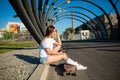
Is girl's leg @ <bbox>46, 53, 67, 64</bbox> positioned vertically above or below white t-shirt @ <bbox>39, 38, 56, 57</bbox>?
below

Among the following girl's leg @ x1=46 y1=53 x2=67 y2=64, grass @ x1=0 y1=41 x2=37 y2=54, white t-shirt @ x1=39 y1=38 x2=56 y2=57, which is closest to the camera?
white t-shirt @ x1=39 y1=38 x2=56 y2=57

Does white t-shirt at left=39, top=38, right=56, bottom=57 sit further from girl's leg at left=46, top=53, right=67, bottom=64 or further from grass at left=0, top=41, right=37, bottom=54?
grass at left=0, top=41, right=37, bottom=54

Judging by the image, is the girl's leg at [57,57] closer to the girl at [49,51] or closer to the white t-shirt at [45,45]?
the girl at [49,51]

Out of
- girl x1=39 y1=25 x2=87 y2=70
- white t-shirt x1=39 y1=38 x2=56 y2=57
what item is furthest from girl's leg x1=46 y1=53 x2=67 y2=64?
white t-shirt x1=39 y1=38 x2=56 y2=57

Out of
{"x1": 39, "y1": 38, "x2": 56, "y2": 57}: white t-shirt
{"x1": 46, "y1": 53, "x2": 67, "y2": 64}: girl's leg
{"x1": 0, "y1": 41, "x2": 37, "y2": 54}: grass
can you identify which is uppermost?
{"x1": 39, "y1": 38, "x2": 56, "y2": 57}: white t-shirt

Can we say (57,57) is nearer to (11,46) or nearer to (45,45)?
(45,45)

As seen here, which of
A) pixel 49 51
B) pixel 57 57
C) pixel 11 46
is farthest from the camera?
pixel 11 46

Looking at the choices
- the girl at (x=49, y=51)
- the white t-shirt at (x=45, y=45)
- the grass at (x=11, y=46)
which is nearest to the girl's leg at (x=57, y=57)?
the girl at (x=49, y=51)

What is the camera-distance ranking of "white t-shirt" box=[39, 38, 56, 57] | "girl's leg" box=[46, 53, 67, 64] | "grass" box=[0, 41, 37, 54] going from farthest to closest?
"grass" box=[0, 41, 37, 54]
"girl's leg" box=[46, 53, 67, 64]
"white t-shirt" box=[39, 38, 56, 57]

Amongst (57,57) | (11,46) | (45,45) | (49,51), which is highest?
(45,45)

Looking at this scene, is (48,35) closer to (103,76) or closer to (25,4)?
(25,4)

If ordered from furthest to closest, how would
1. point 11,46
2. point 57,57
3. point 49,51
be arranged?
point 11,46
point 57,57
point 49,51

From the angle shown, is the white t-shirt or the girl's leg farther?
the girl's leg

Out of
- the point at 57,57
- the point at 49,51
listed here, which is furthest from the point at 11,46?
the point at 49,51
